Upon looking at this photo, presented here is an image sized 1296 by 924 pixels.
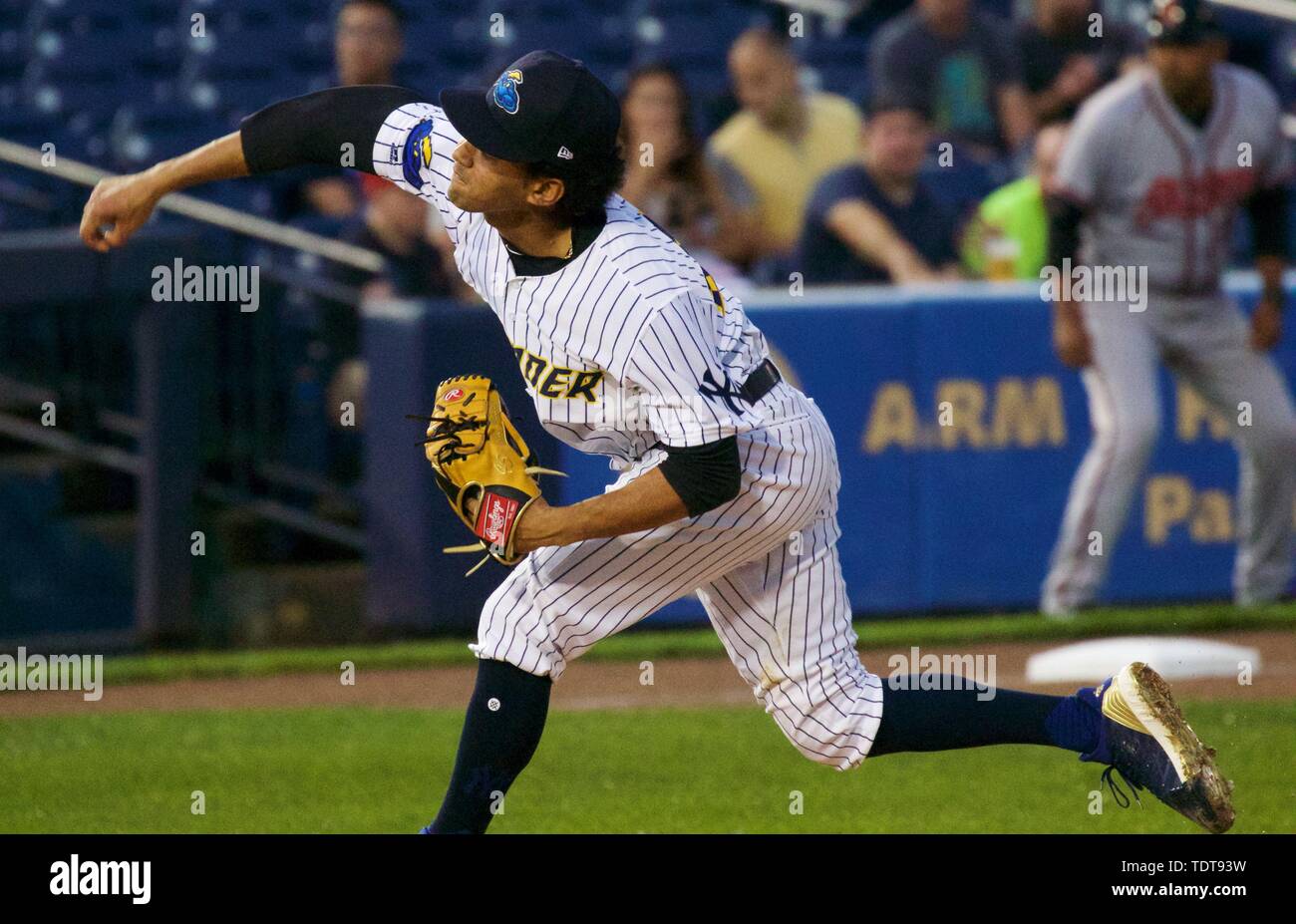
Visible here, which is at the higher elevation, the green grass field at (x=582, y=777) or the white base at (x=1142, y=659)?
the white base at (x=1142, y=659)

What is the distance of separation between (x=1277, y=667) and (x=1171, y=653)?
572mm

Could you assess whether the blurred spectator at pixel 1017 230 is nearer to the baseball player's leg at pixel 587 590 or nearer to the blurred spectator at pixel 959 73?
the blurred spectator at pixel 959 73

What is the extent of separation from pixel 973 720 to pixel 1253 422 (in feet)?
13.9

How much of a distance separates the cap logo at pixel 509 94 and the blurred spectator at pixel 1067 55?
6473 millimetres

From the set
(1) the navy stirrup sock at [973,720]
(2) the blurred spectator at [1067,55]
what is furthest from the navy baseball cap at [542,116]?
(2) the blurred spectator at [1067,55]

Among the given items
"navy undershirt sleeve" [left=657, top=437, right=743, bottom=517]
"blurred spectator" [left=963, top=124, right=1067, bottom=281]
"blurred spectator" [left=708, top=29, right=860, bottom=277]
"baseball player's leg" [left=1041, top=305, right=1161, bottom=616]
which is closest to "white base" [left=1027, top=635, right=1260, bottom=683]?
"baseball player's leg" [left=1041, top=305, right=1161, bottom=616]

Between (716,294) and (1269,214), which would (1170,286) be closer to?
(1269,214)

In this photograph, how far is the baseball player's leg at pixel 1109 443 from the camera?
7.79 meters

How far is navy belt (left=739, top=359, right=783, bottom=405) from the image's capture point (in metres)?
4.01

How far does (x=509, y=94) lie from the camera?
12.1ft

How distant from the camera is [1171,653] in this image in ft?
22.1

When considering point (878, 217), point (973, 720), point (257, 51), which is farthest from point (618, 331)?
point (257, 51)

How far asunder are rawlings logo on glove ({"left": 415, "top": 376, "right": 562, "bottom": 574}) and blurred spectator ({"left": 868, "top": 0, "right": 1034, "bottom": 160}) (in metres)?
6.02

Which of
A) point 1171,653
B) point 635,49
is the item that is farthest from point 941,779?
point 635,49
